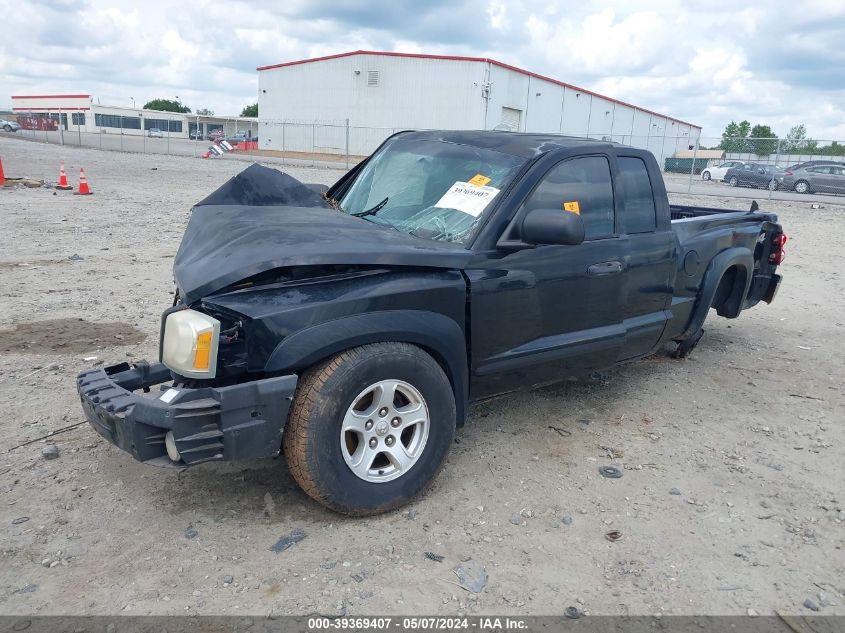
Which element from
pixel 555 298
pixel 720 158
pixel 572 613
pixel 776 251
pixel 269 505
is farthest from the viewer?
pixel 720 158

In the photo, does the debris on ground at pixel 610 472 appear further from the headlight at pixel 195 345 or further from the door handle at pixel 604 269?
the headlight at pixel 195 345

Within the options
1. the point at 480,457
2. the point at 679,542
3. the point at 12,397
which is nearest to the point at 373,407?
the point at 480,457

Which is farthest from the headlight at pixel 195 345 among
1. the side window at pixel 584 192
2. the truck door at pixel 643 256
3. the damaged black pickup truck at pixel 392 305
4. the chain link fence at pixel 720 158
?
the chain link fence at pixel 720 158

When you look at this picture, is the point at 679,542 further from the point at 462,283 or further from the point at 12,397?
the point at 12,397

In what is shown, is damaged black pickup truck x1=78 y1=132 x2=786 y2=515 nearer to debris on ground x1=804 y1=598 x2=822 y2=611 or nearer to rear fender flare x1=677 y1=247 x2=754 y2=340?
rear fender flare x1=677 y1=247 x2=754 y2=340

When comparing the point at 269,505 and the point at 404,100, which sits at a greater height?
the point at 404,100

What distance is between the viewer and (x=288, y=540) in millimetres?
3004

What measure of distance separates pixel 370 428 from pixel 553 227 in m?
1.37

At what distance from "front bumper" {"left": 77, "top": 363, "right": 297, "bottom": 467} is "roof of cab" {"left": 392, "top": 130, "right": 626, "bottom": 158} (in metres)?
2.02

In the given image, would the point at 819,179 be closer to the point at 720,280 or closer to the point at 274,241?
the point at 720,280

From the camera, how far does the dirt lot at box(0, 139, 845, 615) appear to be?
2713mm

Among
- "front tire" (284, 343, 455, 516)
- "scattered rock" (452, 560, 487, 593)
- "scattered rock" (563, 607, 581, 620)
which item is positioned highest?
"front tire" (284, 343, 455, 516)

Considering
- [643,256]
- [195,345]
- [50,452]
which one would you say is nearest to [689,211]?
[643,256]

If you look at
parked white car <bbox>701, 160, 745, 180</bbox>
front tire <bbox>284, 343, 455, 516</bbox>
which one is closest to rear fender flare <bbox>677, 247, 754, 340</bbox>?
front tire <bbox>284, 343, 455, 516</bbox>
